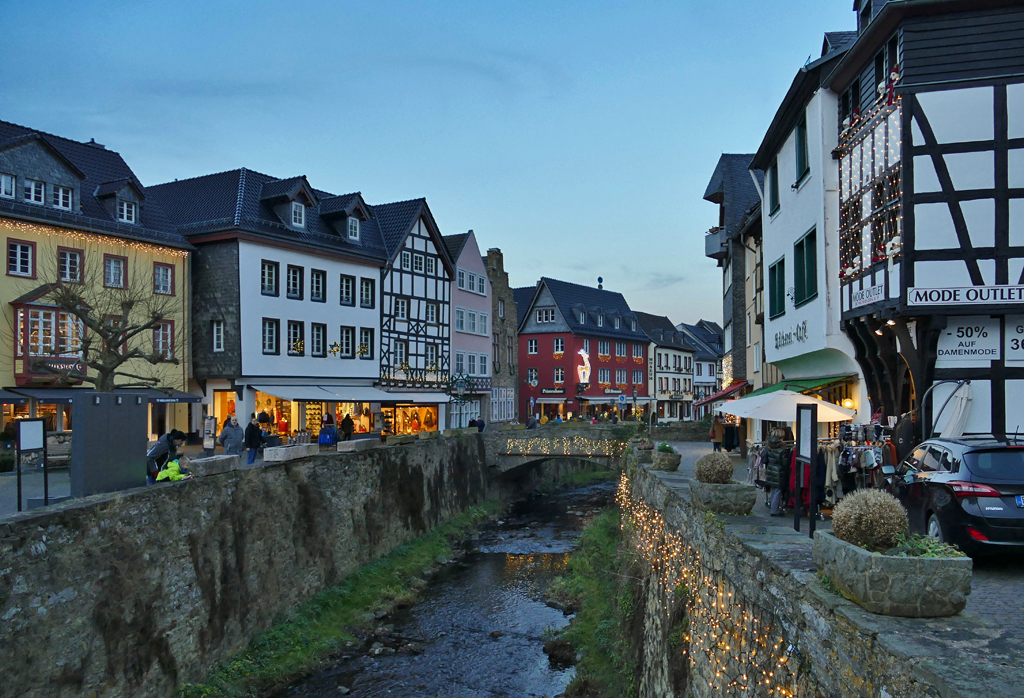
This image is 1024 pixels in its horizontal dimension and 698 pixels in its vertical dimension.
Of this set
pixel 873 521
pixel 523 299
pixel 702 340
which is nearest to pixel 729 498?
pixel 873 521

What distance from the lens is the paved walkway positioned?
4.41 metres

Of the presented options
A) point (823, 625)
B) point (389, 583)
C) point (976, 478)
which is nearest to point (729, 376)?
point (389, 583)

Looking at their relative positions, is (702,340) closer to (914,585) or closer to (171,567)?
(171,567)

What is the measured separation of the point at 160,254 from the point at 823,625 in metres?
28.9

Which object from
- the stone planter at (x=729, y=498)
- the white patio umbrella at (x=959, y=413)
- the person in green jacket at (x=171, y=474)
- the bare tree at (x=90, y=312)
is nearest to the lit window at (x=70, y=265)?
the bare tree at (x=90, y=312)

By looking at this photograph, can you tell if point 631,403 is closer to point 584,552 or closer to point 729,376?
point 729,376

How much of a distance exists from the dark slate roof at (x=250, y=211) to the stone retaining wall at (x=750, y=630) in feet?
77.1

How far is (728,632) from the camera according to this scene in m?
8.20

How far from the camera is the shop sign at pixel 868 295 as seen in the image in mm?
12805

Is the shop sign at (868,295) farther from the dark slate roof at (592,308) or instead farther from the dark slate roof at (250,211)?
the dark slate roof at (592,308)

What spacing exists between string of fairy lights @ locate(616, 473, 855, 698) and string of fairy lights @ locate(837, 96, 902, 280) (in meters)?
5.98

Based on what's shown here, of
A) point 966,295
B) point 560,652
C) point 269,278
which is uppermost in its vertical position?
point 269,278

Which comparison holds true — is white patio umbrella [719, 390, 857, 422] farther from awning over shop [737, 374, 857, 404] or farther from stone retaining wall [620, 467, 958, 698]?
awning over shop [737, 374, 857, 404]

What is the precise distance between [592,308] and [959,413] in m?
54.3
